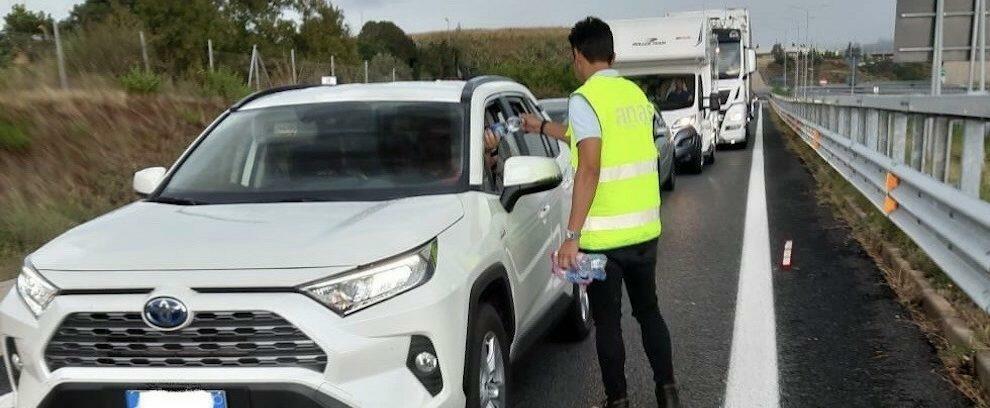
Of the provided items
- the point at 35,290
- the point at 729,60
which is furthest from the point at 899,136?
the point at 729,60

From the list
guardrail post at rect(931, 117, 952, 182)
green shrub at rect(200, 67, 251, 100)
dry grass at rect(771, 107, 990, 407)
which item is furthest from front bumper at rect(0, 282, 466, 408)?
green shrub at rect(200, 67, 251, 100)

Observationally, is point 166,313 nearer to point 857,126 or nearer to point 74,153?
point 857,126

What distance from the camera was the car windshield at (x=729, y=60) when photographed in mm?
25481

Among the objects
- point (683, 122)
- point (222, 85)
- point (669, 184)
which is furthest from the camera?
point (222, 85)

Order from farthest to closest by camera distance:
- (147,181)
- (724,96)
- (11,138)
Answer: (724,96)
(11,138)
(147,181)

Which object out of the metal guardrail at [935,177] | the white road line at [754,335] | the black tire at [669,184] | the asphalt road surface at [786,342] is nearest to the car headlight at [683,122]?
the black tire at [669,184]

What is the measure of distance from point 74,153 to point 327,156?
9885 millimetres

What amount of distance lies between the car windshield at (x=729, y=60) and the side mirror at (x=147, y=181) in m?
22.4

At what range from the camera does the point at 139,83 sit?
17047 millimetres

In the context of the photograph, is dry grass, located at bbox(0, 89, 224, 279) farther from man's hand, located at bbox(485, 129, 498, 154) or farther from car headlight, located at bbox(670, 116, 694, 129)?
car headlight, located at bbox(670, 116, 694, 129)

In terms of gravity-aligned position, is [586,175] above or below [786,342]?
above

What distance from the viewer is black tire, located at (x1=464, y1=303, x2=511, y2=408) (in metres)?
3.34

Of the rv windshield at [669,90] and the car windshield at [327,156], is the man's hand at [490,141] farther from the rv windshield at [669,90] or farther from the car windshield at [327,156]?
the rv windshield at [669,90]

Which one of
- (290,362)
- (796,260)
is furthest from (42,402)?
(796,260)
